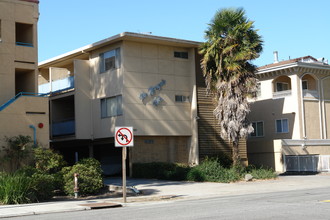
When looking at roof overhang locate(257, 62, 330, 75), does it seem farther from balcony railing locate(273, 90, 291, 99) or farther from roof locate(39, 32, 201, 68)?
roof locate(39, 32, 201, 68)

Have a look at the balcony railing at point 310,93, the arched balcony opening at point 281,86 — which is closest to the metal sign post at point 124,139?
the arched balcony opening at point 281,86

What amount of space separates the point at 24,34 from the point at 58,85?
721 centimetres

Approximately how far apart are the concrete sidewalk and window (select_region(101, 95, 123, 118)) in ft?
20.4

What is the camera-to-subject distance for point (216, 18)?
30156mm

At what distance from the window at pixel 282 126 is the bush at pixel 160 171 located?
13179 millimetres

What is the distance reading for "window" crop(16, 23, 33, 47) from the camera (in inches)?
1101

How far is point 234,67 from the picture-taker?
29031mm

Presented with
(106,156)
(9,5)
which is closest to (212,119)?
(106,156)

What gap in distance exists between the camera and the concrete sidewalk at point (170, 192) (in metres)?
15.8

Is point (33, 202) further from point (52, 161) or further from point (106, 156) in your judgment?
point (106, 156)

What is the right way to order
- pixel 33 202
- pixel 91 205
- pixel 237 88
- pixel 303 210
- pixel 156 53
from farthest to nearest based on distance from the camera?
1. pixel 156 53
2. pixel 237 88
3. pixel 33 202
4. pixel 91 205
5. pixel 303 210

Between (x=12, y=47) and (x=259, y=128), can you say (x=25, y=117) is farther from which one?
(x=259, y=128)

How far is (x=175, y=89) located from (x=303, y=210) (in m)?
21.2

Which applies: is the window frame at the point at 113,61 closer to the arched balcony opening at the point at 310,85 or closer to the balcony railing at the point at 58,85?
the balcony railing at the point at 58,85
